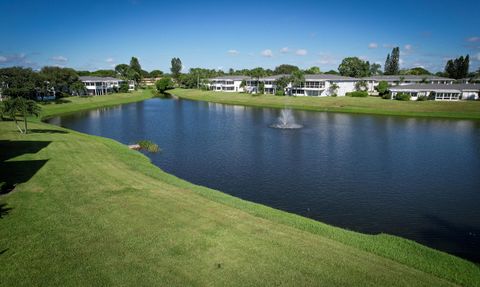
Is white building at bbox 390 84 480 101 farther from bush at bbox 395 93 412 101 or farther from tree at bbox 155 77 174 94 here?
tree at bbox 155 77 174 94

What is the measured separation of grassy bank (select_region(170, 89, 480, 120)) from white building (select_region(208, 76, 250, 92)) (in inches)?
1311

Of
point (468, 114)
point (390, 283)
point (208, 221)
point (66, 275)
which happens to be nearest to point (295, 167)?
point (208, 221)

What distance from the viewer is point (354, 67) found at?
151375mm

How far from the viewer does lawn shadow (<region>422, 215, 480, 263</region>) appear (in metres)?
19.2

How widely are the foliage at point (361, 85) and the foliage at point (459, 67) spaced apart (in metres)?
60.4

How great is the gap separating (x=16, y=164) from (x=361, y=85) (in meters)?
115

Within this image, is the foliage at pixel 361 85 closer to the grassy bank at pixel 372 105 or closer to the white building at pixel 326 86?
the white building at pixel 326 86

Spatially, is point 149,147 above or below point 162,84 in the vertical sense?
below

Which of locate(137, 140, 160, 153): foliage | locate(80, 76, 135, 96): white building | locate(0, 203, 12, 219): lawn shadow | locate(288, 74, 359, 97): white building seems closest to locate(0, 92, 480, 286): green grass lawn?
locate(0, 203, 12, 219): lawn shadow

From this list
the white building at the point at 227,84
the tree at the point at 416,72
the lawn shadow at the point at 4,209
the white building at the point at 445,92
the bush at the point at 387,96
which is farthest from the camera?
the tree at the point at 416,72

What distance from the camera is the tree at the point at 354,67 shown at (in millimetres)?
149625

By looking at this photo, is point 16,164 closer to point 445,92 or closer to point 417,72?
point 445,92

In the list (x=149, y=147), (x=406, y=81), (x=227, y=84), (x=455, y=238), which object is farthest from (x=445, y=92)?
(x=149, y=147)

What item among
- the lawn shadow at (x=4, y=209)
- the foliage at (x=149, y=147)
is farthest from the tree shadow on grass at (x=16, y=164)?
the foliage at (x=149, y=147)
